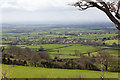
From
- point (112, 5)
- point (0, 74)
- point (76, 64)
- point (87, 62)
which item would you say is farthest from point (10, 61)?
point (112, 5)

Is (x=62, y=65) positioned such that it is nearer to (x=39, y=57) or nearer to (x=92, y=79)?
(x=39, y=57)

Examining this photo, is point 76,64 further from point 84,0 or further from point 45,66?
point 84,0

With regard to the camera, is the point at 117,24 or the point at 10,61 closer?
the point at 117,24

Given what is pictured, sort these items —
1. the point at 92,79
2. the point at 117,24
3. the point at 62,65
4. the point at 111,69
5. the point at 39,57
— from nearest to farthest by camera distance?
1. the point at 117,24
2. the point at 92,79
3. the point at 111,69
4. the point at 62,65
5. the point at 39,57

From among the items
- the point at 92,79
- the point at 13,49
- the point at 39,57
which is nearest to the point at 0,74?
the point at 92,79

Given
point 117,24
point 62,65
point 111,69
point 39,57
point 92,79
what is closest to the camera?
point 117,24

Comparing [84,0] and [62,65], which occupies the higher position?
[84,0]

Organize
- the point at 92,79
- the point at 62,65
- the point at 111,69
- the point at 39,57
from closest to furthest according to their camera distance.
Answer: the point at 92,79
the point at 111,69
the point at 62,65
the point at 39,57

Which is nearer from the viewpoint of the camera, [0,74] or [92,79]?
[0,74]

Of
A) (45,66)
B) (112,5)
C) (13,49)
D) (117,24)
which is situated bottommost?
(45,66)
